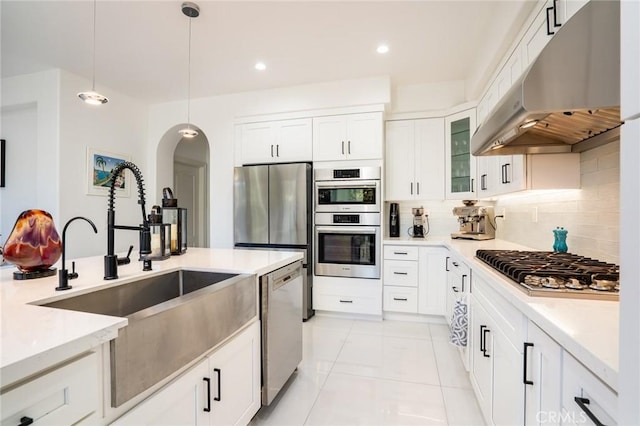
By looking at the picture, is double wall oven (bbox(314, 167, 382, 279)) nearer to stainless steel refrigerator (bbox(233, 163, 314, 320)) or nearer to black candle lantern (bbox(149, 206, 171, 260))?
stainless steel refrigerator (bbox(233, 163, 314, 320))

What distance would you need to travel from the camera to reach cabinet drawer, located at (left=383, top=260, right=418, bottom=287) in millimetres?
3307

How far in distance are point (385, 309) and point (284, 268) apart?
1.91 metres

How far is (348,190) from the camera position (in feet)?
11.3

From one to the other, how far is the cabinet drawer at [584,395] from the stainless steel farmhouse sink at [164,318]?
1.22 m

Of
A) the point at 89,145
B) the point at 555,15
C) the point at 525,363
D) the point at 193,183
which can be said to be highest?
the point at 555,15

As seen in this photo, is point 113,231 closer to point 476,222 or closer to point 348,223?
point 348,223

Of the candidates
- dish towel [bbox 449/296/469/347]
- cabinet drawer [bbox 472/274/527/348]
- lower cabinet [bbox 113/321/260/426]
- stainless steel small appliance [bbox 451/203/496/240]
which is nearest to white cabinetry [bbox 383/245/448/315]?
stainless steel small appliance [bbox 451/203/496/240]

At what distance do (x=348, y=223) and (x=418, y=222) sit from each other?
3.25 ft

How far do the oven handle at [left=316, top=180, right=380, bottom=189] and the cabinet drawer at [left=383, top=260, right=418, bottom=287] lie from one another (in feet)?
2.97

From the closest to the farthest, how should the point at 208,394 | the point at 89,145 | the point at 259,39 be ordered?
the point at 208,394 < the point at 259,39 < the point at 89,145

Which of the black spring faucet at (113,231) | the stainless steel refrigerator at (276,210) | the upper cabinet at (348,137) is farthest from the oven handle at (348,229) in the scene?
the black spring faucet at (113,231)

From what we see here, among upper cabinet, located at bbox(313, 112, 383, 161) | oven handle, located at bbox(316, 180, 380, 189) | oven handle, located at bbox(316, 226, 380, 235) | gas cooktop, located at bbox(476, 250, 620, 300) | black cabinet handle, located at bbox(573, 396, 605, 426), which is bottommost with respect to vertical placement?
black cabinet handle, located at bbox(573, 396, 605, 426)

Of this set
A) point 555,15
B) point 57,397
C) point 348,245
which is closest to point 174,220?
point 57,397

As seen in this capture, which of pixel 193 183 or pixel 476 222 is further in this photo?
pixel 193 183
